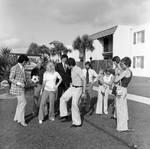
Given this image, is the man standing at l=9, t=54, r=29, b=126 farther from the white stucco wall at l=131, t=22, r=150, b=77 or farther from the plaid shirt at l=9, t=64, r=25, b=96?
the white stucco wall at l=131, t=22, r=150, b=77

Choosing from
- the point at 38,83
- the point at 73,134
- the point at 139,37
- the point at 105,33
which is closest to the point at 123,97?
the point at 73,134

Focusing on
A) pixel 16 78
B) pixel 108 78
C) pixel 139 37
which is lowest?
pixel 108 78

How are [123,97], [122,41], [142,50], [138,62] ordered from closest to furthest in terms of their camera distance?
[123,97]
[142,50]
[138,62]
[122,41]

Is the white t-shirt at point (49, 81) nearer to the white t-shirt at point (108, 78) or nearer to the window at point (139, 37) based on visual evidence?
the white t-shirt at point (108, 78)

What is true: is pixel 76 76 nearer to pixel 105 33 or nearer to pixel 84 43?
pixel 105 33

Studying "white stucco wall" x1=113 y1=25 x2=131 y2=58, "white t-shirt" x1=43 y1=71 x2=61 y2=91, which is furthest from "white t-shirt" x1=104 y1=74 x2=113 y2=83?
"white stucco wall" x1=113 y1=25 x2=131 y2=58

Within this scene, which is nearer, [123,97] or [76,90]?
[123,97]

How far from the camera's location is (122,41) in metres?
26.7

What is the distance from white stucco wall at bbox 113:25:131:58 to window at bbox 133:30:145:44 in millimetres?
1405

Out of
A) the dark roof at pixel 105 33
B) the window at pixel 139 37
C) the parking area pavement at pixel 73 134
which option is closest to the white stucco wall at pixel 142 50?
the window at pixel 139 37

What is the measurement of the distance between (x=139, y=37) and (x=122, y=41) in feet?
11.1

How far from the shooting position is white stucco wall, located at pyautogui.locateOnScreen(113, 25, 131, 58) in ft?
85.0

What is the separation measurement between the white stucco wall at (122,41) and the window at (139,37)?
4.61 ft

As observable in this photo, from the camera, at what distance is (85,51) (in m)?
35.2
